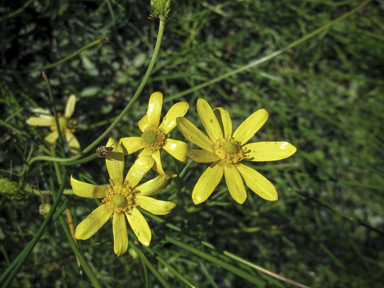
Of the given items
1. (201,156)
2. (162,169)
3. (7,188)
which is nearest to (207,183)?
→ (201,156)

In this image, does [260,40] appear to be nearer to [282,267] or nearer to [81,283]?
[282,267]

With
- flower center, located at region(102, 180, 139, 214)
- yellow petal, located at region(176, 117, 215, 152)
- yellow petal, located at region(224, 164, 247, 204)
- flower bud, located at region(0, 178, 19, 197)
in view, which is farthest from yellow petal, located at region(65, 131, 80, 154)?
yellow petal, located at region(224, 164, 247, 204)

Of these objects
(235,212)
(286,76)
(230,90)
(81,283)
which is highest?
(286,76)

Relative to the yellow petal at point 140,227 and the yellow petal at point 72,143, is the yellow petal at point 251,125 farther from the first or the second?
the yellow petal at point 72,143

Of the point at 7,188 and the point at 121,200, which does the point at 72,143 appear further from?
the point at 121,200

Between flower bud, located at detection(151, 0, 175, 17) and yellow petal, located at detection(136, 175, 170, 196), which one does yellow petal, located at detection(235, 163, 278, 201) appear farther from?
flower bud, located at detection(151, 0, 175, 17)

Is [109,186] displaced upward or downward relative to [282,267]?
downward

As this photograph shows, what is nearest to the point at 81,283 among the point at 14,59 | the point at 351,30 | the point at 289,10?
the point at 14,59
